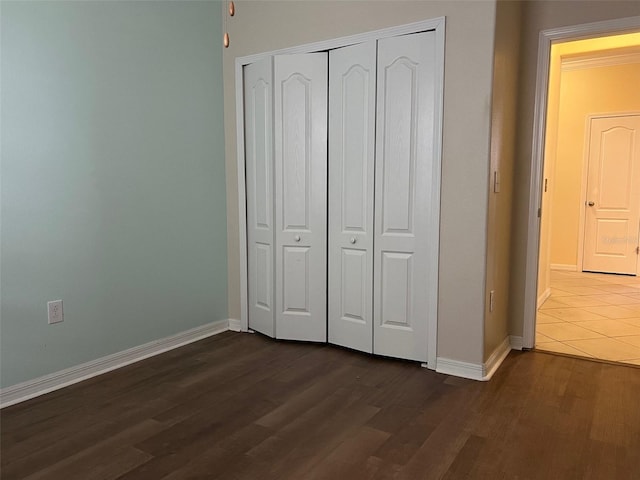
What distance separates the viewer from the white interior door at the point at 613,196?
244 inches

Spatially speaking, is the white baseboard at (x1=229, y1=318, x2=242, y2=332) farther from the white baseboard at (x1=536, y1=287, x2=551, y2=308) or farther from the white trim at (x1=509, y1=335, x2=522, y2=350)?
the white baseboard at (x1=536, y1=287, x2=551, y2=308)

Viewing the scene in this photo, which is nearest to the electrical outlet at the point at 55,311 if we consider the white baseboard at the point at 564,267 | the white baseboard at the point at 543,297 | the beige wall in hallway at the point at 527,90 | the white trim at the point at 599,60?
the beige wall in hallway at the point at 527,90

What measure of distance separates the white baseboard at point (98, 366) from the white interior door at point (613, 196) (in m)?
5.31

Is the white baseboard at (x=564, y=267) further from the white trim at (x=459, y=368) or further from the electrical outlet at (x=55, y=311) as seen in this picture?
the electrical outlet at (x=55, y=311)

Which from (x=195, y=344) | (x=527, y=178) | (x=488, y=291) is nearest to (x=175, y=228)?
(x=195, y=344)

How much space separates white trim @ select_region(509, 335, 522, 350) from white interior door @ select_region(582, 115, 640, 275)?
3.88 m

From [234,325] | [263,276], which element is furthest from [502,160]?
[234,325]

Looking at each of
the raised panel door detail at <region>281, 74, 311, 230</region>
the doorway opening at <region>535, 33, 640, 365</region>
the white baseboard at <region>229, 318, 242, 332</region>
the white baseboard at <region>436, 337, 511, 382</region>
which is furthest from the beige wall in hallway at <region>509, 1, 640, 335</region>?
the doorway opening at <region>535, 33, 640, 365</region>

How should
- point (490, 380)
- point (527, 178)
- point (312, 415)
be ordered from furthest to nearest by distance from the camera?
point (527, 178)
point (490, 380)
point (312, 415)

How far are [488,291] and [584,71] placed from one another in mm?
4957

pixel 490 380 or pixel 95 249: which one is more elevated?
pixel 95 249

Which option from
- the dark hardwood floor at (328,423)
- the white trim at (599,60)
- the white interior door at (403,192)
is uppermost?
the white trim at (599,60)

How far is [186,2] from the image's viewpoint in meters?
3.44

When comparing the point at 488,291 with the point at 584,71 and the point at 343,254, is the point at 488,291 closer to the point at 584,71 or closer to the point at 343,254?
the point at 343,254
